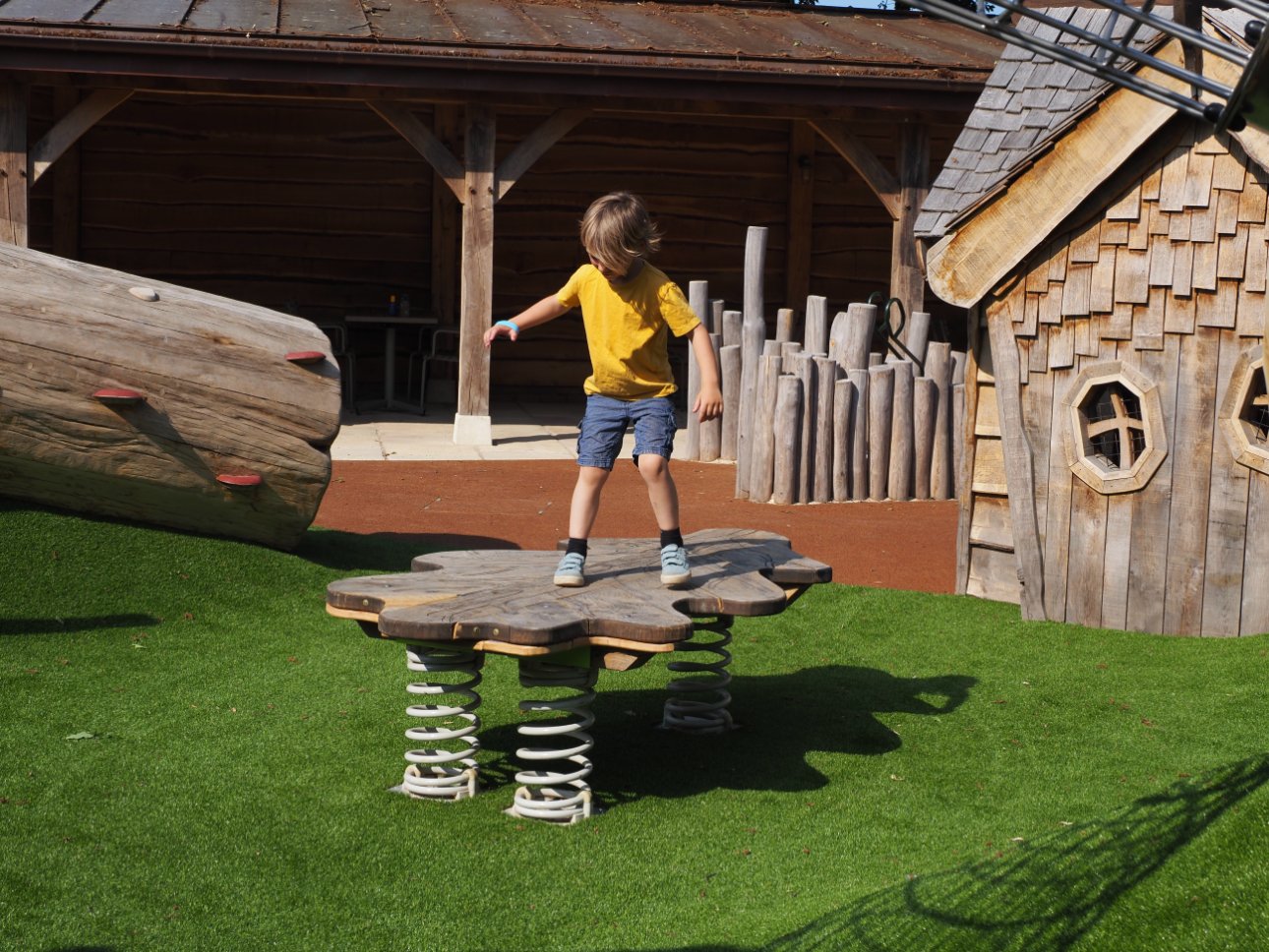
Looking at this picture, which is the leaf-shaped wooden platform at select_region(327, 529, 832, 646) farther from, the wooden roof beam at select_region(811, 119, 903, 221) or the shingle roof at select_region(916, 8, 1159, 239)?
the wooden roof beam at select_region(811, 119, 903, 221)

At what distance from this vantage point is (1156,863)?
149 inches

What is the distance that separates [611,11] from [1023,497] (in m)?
8.28

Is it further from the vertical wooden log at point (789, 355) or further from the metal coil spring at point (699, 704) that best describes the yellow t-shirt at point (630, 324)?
the vertical wooden log at point (789, 355)

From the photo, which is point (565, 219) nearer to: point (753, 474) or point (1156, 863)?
point (753, 474)

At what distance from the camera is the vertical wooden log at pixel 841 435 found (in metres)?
10.1

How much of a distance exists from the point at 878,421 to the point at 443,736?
20.3ft

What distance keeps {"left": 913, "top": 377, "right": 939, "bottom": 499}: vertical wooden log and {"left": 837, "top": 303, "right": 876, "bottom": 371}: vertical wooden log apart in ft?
1.62

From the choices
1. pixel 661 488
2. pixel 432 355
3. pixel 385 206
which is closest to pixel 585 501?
pixel 661 488

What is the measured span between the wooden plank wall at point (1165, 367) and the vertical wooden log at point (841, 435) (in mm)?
3244

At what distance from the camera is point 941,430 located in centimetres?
1024

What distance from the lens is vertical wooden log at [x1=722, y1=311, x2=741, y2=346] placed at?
1131 cm

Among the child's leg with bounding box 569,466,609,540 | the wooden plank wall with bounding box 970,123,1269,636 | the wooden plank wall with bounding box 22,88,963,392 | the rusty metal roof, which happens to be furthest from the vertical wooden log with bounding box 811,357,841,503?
the child's leg with bounding box 569,466,609,540

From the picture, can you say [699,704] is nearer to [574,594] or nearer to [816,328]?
[574,594]

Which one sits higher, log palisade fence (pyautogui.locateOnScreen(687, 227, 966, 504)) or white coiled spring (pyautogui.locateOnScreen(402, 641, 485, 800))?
log palisade fence (pyautogui.locateOnScreen(687, 227, 966, 504))
